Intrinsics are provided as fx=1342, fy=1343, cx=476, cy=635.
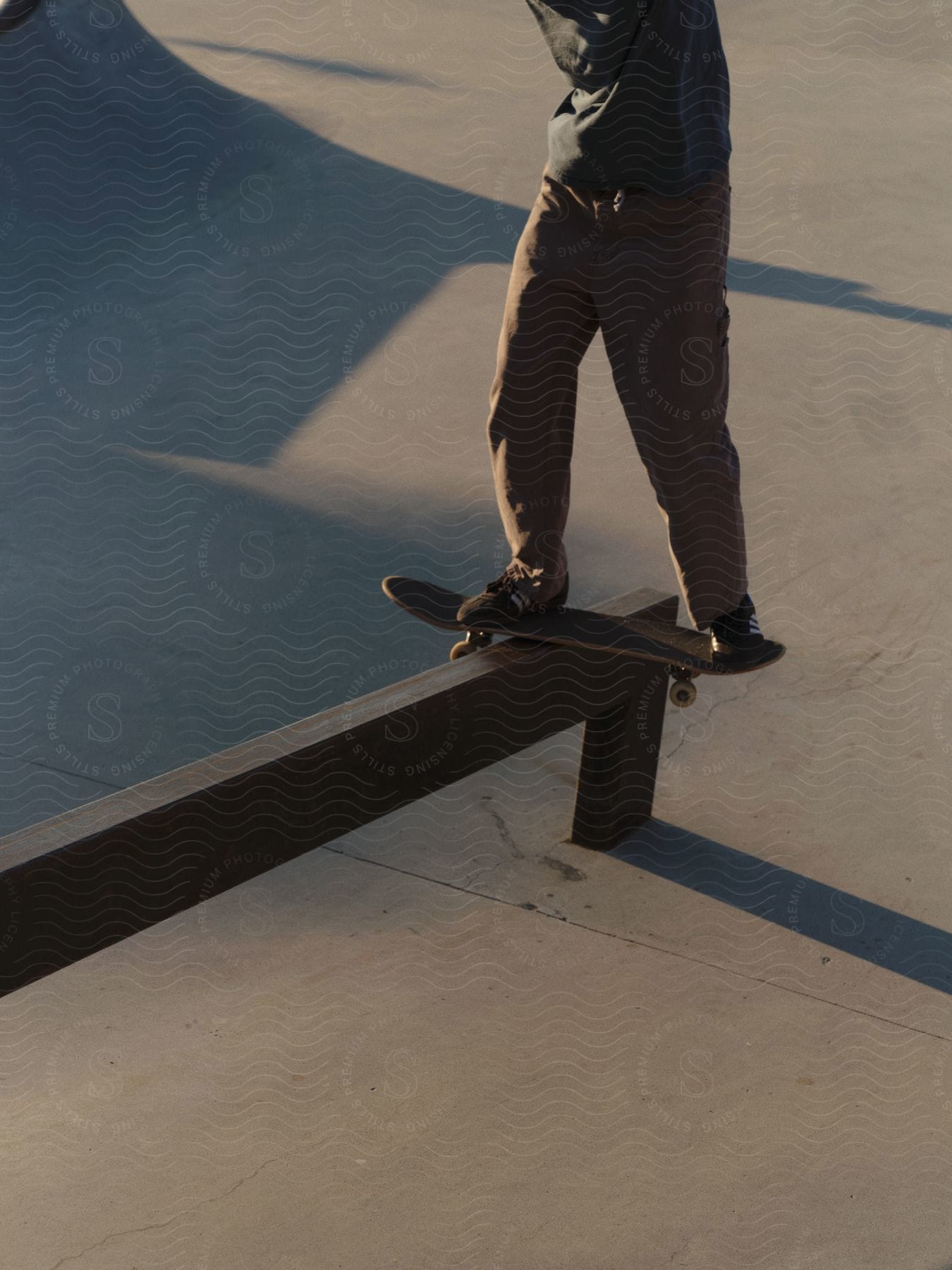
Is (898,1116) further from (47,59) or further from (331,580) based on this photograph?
(47,59)

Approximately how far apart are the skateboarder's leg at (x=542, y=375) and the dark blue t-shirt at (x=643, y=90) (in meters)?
0.11

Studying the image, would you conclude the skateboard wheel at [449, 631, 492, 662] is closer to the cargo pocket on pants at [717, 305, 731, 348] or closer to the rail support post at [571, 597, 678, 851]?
the rail support post at [571, 597, 678, 851]

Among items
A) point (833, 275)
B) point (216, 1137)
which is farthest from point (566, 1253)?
point (833, 275)

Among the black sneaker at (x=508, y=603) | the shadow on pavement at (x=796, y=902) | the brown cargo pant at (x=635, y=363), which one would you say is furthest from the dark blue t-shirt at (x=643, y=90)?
the shadow on pavement at (x=796, y=902)

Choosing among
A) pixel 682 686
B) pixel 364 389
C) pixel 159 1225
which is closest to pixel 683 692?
pixel 682 686

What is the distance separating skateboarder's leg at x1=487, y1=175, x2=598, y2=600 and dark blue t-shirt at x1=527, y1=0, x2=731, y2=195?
0.11 m

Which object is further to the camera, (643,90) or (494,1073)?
(494,1073)

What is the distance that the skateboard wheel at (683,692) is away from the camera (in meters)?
2.62

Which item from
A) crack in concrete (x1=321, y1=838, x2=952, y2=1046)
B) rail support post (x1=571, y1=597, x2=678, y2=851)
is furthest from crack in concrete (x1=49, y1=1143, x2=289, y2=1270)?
rail support post (x1=571, y1=597, x2=678, y2=851)

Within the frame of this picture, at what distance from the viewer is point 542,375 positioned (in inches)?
94.1

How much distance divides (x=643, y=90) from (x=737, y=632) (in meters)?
0.96

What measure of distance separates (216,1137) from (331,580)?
6.12 feet

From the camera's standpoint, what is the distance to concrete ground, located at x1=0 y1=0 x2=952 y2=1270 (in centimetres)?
211

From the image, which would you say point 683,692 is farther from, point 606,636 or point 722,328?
point 722,328
